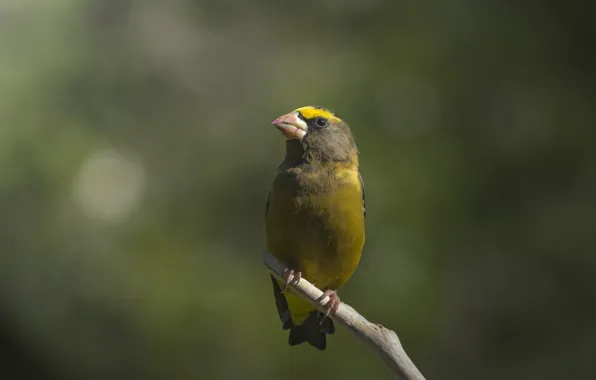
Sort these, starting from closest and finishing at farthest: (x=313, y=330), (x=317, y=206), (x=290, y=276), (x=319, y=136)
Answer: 1. (x=290, y=276)
2. (x=317, y=206)
3. (x=319, y=136)
4. (x=313, y=330)

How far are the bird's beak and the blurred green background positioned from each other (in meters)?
4.68

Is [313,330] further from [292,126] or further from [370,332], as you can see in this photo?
[292,126]

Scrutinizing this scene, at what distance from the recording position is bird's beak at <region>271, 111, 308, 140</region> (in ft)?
10.6

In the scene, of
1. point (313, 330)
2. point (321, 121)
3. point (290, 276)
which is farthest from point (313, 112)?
point (313, 330)

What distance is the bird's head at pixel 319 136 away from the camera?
342cm

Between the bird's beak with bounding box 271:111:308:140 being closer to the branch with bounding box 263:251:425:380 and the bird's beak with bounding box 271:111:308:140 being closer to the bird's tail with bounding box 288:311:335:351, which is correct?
the branch with bounding box 263:251:425:380

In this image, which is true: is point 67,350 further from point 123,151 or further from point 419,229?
point 419,229

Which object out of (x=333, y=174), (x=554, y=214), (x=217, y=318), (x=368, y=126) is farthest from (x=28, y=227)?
(x=333, y=174)

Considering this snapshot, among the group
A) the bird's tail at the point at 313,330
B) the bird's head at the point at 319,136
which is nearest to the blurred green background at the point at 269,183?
the bird's tail at the point at 313,330

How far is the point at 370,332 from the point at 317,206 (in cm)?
56

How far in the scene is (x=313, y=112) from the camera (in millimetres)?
3473

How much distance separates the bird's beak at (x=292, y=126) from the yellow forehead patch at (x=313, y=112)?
3 cm

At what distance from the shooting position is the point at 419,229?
866 cm

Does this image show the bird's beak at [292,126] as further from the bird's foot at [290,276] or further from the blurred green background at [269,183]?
the blurred green background at [269,183]
